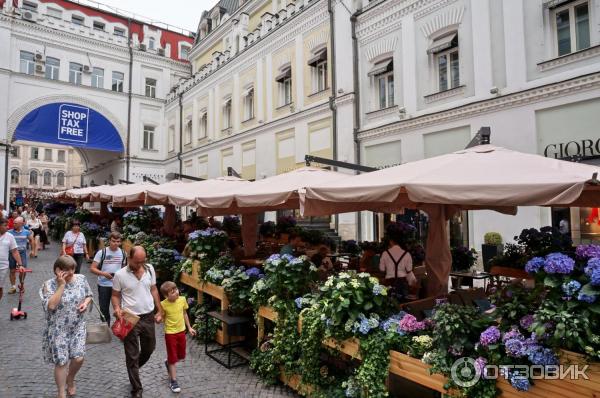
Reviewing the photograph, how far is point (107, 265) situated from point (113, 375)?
2074 millimetres

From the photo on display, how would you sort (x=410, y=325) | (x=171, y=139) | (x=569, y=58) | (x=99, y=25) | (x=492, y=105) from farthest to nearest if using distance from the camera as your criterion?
(x=99, y=25) < (x=171, y=139) < (x=492, y=105) < (x=569, y=58) < (x=410, y=325)

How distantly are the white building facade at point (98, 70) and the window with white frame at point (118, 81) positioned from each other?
0.24 feet

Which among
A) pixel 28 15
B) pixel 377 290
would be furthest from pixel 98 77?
pixel 377 290

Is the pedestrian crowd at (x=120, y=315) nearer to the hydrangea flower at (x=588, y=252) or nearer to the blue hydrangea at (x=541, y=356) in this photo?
the blue hydrangea at (x=541, y=356)

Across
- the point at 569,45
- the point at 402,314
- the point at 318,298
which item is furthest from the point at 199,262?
the point at 569,45

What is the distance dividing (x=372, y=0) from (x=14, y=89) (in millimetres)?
23330

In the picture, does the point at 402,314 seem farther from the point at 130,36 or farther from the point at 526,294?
the point at 130,36

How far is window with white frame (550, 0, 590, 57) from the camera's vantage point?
10.0 metres

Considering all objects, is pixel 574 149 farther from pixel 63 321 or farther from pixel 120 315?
pixel 63 321

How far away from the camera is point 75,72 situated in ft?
95.3

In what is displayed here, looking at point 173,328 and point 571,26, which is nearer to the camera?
point 173,328

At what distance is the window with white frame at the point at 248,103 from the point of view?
22.3 meters

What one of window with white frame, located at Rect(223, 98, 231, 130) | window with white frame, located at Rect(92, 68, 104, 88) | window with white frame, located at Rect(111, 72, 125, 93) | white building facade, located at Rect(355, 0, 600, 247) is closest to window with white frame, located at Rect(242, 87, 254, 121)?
window with white frame, located at Rect(223, 98, 231, 130)

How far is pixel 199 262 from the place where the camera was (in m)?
7.57
